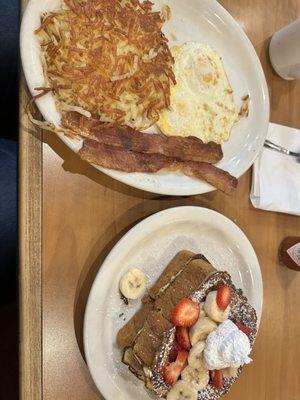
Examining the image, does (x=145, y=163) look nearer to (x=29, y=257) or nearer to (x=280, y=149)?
(x=29, y=257)

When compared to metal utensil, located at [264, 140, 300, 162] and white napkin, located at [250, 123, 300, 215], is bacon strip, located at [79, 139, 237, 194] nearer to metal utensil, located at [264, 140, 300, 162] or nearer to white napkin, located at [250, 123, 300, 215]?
white napkin, located at [250, 123, 300, 215]

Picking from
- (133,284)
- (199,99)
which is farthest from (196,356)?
(199,99)

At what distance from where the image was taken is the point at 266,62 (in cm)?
170

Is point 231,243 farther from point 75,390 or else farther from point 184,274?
point 75,390

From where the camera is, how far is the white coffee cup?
1575 mm

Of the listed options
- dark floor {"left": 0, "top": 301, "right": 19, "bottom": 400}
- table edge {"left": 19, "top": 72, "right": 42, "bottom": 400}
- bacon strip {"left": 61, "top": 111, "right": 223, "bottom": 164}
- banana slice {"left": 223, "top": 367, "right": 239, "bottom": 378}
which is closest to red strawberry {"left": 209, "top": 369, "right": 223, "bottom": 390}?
banana slice {"left": 223, "top": 367, "right": 239, "bottom": 378}

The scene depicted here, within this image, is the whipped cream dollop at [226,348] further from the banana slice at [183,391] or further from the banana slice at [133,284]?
the banana slice at [133,284]

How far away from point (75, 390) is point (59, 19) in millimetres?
1007

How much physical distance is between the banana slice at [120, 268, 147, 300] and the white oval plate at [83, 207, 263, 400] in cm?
2

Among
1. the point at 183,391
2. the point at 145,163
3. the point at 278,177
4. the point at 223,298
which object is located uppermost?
the point at 145,163

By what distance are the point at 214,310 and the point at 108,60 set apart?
0.75 metres

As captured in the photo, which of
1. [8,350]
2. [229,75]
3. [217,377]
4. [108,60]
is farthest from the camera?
[8,350]

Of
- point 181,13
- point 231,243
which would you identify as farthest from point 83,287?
point 181,13

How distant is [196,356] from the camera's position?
4.31 ft
